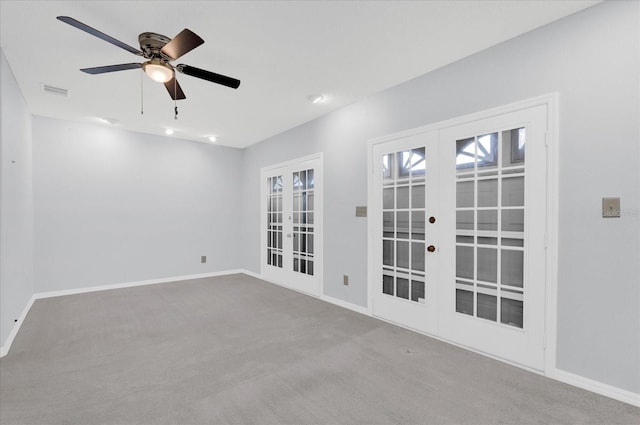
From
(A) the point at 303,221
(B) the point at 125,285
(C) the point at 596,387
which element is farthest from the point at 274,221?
(C) the point at 596,387

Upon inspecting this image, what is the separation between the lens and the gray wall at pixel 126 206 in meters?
4.64

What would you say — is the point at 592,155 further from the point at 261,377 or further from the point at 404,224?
the point at 261,377

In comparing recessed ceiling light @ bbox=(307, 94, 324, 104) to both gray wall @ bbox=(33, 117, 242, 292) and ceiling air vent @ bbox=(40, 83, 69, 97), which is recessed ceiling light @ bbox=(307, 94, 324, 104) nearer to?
ceiling air vent @ bbox=(40, 83, 69, 97)

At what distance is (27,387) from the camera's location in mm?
2176

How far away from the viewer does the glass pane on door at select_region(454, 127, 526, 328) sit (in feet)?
8.27

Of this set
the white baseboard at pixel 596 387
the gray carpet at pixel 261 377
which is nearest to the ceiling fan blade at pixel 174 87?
the gray carpet at pixel 261 377

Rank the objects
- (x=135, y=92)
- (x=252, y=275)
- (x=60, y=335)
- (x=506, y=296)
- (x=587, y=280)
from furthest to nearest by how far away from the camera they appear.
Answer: (x=252, y=275) → (x=135, y=92) → (x=60, y=335) → (x=506, y=296) → (x=587, y=280)

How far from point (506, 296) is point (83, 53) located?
4379 millimetres

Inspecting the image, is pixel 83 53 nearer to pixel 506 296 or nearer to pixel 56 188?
pixel 56 188

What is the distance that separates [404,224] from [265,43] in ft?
7.52

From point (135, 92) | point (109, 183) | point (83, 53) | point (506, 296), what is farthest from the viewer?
point (109, 183)

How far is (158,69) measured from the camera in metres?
2.43

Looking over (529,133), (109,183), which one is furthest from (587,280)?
(109,183)

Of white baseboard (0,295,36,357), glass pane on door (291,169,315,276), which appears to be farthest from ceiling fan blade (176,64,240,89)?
white baseboard (0,295,36,357)
